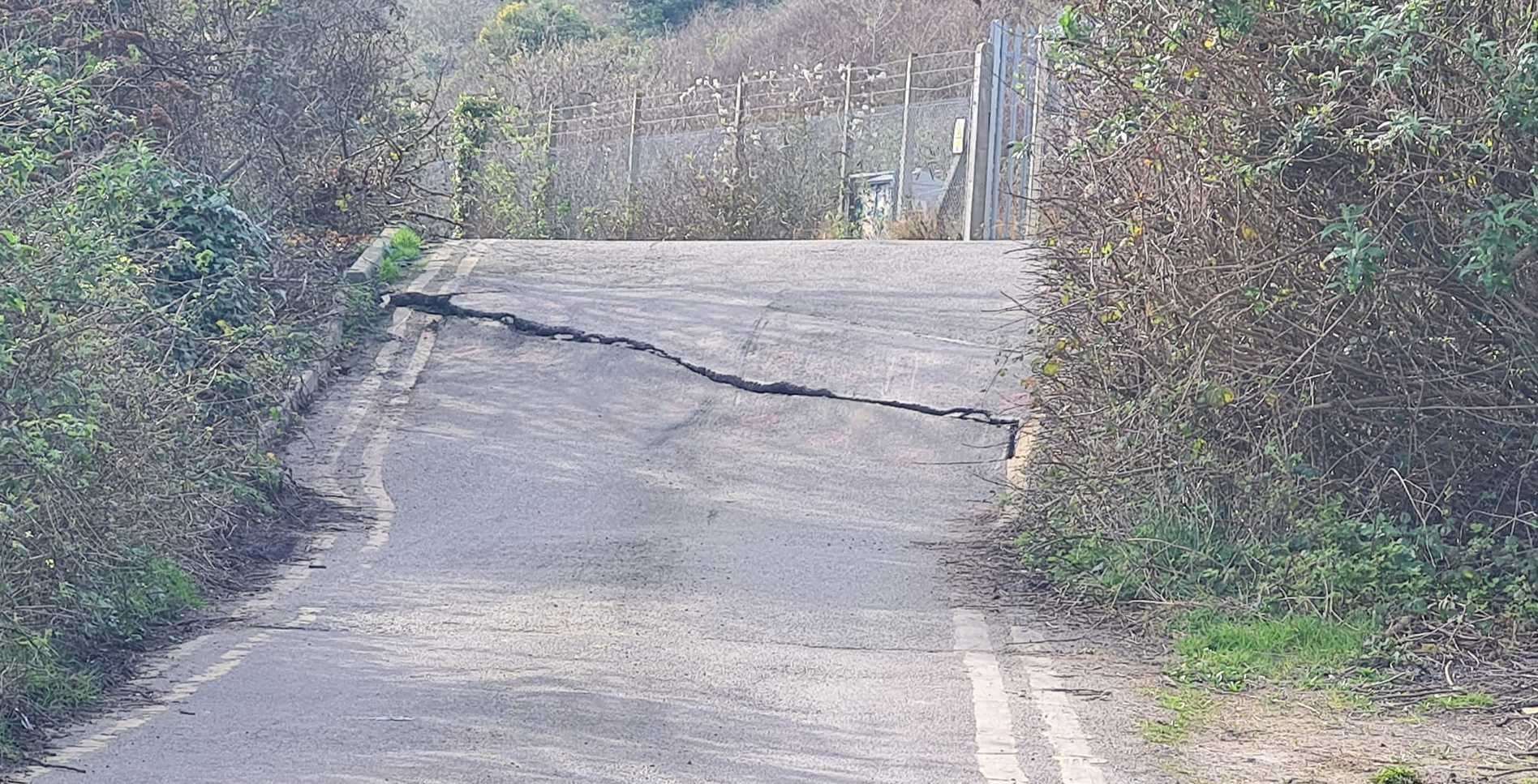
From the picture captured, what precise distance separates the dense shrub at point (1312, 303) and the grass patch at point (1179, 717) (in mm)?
1239

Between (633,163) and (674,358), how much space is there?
13.5 metres

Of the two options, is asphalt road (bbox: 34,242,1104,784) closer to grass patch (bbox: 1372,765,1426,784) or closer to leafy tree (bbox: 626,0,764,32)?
grass patch (bbox: 1372,765,1426,784)

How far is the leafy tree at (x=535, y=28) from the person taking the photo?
47619mm

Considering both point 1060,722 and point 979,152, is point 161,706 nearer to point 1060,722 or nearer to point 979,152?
point 1060,722

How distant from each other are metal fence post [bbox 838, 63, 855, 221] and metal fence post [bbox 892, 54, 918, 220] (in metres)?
0.68

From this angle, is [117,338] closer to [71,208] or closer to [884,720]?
[71,208]

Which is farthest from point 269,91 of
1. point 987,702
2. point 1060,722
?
point 1060,722

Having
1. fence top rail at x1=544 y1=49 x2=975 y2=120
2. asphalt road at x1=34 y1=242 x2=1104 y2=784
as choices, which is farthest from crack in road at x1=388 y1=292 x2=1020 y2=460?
fence top rail at x1=544 y1=49 x2=975 y2=120

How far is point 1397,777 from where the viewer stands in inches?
250

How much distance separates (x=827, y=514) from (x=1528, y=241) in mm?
5220

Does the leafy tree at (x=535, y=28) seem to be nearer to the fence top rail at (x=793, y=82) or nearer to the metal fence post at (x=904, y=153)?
the fence top rail at (x=793, y=82)

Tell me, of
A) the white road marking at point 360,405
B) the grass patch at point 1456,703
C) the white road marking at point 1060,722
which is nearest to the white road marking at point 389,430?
the white road marking at point 360,405

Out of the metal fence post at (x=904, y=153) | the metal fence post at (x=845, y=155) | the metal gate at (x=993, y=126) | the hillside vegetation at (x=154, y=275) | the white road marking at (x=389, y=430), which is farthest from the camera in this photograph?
the metal fence post at (x=845, y=155)

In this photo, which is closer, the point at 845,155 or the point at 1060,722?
the point at 1060,722
